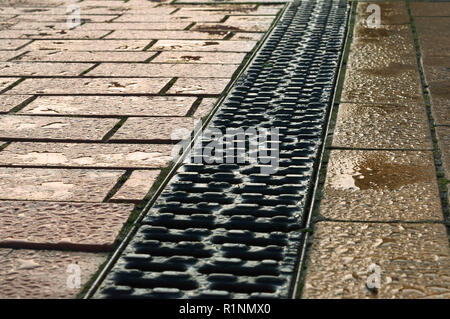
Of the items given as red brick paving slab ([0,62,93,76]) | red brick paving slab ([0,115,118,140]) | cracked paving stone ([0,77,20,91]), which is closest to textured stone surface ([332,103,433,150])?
red brick paving slab ([0,115,118,140])

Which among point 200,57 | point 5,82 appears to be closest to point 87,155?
point 5,82

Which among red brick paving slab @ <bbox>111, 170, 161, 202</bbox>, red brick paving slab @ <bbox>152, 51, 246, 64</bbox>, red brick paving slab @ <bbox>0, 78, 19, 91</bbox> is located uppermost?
red brick paving slab @ <bbox>111, 170, 161, 202</bbox>

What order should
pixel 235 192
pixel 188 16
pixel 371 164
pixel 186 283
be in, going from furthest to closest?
pixel 188 16 < pixel 371 164 < pixel 235 192 < pixel 186 283

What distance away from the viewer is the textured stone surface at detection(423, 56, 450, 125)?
14.1 feet

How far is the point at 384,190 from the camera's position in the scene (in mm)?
3287

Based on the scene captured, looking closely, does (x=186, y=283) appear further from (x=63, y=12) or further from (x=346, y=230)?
(x=63, y=12)

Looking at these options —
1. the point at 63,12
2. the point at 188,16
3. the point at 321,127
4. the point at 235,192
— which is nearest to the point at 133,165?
the point at 235,192

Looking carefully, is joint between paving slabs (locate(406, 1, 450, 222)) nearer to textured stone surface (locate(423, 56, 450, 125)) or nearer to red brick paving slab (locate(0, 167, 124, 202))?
textured stone surface (locate(423, 56, 450, 125))

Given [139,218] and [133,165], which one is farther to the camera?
[133,165]

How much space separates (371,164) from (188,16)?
Result: 14.3ft

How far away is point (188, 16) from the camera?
756 cm

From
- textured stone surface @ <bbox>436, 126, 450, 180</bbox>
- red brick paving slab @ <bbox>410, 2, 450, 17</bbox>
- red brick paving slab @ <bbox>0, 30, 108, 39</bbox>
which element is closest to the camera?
textured stone surface @ <bbox>436, 126, 450, 180</bbox>

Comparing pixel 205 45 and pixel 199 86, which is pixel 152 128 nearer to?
pixel 199 86

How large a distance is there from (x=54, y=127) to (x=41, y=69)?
1472 mm
